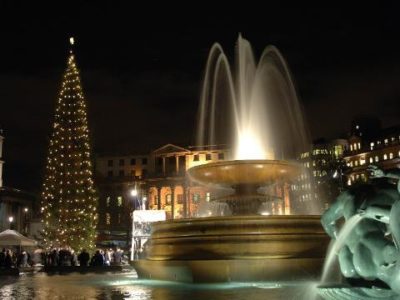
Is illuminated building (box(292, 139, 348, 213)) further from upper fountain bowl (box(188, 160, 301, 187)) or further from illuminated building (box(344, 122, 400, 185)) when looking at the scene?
upper fountain bowl (box(188, 160, 301, 187))

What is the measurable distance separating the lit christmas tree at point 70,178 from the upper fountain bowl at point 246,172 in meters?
31.9

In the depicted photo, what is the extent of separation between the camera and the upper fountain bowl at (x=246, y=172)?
640 inches

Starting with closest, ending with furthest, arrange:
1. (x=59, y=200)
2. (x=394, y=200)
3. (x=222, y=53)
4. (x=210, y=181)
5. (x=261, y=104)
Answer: (x=394, y=200), (x=210, y=181), (x=261, y=104), (x=222, y=53), (x=59, y=200)

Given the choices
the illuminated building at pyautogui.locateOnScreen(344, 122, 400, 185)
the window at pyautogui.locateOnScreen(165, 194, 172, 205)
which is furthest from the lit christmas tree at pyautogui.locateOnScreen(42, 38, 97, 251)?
the illuminated building at pyautogui.locateOnScreen(344, 122, 400, 185)

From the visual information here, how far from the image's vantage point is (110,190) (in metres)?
109

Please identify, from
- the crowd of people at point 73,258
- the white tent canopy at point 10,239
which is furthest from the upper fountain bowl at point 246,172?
the white tent canopy at point 10,239

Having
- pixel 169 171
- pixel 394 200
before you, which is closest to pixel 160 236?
pixel 394 200

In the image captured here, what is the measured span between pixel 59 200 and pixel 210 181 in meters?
32.9

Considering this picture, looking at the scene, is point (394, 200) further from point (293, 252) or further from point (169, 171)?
point (169, 171)

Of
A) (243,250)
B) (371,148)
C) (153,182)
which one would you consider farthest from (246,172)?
(371,148)

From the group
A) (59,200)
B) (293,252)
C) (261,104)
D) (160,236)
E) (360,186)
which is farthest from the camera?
(59,200)

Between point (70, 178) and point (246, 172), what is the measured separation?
3524 centimetres

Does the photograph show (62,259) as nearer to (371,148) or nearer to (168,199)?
(168,199)

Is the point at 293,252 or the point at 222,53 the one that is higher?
the point at 222,53
